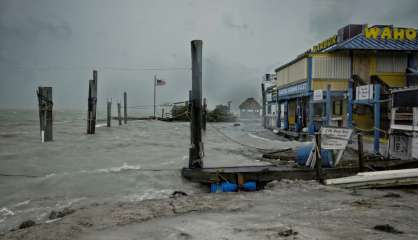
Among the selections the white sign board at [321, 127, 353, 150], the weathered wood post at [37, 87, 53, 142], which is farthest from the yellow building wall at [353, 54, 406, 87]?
the weathered wood post at [37, 87, 53, 142]

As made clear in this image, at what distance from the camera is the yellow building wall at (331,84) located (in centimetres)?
2216

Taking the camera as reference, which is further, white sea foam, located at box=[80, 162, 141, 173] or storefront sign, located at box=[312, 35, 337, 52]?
storefront sign, located at box=[312, 35, 337, 52]

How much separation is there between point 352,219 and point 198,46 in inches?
243

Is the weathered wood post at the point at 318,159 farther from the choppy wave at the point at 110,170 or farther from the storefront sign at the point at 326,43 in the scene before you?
the storefront sign at the point at 326,43

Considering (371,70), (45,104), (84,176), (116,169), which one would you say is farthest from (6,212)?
(371,70)

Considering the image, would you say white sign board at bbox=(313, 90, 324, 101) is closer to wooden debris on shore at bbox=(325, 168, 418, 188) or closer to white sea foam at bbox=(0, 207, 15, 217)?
wooden debris on shore at bbox=(325, 168, 418, 188)

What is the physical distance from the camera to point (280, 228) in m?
4.77

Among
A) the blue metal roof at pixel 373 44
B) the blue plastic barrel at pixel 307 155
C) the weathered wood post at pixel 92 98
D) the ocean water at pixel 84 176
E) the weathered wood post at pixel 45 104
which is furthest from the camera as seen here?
the weathered wood post at pixel 92 98

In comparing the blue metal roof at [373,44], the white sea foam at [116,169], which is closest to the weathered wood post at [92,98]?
the white sea foam at [116,169]

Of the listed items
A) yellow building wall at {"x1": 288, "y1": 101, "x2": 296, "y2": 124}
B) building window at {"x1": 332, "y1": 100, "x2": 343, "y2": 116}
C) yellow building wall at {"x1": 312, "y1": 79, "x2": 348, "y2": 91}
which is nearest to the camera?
yellow building wall at {"x1": 312, "y1": 79, "x2": 348, "y2": 91}

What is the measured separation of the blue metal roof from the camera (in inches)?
854

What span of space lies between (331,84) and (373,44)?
3.99 metres

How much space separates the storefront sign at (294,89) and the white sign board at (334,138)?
15.0 m

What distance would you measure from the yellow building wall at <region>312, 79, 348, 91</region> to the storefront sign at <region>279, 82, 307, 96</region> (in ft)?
2.61
